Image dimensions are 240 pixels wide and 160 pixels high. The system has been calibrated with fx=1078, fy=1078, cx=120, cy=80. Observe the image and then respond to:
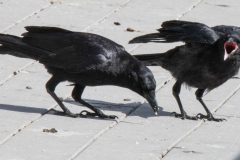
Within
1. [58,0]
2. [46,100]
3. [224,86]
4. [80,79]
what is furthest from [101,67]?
[58,0]

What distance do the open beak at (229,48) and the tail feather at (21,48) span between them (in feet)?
5.47

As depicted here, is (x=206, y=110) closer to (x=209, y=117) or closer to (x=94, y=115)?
(x=209, y=117)

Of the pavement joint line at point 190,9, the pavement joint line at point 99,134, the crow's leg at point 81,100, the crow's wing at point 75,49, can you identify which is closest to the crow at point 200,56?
the pavement joint line at point 99,134

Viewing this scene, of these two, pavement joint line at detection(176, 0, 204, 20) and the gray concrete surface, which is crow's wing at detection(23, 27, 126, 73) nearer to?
the gray concrete surface

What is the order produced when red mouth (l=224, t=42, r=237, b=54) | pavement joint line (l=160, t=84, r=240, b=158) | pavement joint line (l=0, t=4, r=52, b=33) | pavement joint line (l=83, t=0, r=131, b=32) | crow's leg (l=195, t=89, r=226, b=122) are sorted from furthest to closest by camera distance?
pavement joint line (l=83, t=0, r=131, b=32)
pavement joint line (l=0, t=4, r=52, b=33)
crow's leg (l=195, t=89, r=226, b=122)
red mouth (l=224, t=42, r=237, b=54)
pavement joint line (l=160, t=84, r=240, b=158)

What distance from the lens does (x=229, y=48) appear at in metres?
10.4

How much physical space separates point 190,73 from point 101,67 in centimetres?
97

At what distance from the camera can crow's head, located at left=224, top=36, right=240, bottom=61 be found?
1033cm

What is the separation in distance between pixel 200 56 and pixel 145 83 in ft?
2.46

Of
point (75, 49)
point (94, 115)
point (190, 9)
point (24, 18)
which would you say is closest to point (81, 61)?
point (75, 49)

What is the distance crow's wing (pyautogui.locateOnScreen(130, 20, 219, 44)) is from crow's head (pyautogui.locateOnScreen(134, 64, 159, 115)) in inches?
23.6

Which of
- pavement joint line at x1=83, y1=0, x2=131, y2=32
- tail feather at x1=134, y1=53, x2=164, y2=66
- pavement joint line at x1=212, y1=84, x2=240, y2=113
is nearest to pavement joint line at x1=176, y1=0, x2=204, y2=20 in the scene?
pavement joint line at x1=83, y1=0, x2=131, y2=32

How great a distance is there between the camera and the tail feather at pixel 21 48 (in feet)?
34.5

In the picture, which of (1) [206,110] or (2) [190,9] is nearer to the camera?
(1) [206,110]
